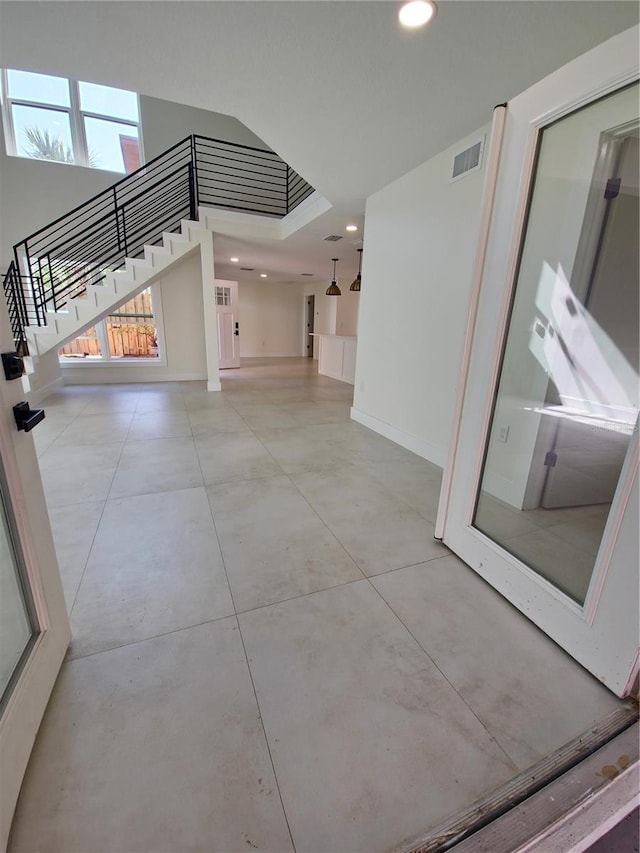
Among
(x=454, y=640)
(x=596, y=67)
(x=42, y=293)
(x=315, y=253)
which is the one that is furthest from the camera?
(x=315, y=253)

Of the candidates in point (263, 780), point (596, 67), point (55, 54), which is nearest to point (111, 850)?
point (263, 780)

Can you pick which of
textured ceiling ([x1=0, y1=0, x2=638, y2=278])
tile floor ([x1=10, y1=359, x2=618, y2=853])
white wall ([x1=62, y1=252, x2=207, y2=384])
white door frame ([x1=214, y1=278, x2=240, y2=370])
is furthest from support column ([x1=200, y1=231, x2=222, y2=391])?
tile floor ([x1=10, y1=359, x2=618, y2=853])

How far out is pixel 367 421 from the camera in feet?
14.9

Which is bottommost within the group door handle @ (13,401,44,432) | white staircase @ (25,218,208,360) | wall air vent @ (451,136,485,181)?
door handle @ (13,401,44,432)

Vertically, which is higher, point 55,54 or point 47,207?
point 47,207

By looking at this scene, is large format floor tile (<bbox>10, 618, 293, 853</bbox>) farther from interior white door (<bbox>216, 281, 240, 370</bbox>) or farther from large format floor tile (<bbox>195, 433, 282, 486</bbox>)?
interior white door (<bbox>216, 281, 240, 370</bbox>)

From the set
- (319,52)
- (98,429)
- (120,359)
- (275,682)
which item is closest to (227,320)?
(120,359)

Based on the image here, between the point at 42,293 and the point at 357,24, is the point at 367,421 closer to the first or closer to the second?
the point at 357,24

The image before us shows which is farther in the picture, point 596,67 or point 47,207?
point 47,207

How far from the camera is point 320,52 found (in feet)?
6.37

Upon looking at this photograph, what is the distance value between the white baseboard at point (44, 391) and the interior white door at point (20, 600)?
191 inches

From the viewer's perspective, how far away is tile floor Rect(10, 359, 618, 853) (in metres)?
0.96

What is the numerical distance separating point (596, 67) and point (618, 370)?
1182 mm

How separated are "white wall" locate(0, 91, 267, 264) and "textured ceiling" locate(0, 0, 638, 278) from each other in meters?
5.65
